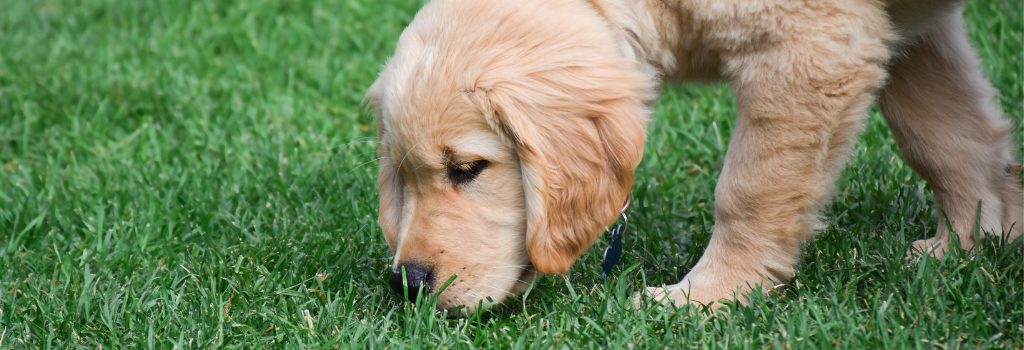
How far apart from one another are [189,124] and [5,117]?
131 centimetres

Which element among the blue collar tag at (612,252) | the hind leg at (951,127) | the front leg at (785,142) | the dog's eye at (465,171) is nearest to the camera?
the front leg at (785,142)

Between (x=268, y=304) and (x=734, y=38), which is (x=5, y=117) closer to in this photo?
(x=268, y=304)

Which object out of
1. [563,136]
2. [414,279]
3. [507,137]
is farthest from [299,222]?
[563,136]

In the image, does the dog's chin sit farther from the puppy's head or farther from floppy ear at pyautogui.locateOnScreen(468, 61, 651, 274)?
floppy ear at pyautogui.locateOnScreen(468, 61, 651, 274)

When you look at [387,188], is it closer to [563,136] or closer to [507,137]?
[507,137]

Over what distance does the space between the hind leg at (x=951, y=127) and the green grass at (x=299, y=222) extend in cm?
23

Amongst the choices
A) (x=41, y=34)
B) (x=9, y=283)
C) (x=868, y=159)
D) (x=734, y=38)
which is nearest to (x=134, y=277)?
(x=9, y=283)

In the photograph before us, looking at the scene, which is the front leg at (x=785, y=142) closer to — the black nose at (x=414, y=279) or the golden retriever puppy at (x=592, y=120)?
the golden retriever puppy at (x=592, y=120)

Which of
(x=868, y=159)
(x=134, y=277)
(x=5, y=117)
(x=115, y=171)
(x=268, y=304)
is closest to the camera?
(x=268, y=304)

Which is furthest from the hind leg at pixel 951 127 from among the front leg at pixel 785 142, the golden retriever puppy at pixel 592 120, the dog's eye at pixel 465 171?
the dog's eye at pixel 465 171

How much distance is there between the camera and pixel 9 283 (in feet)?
10.2

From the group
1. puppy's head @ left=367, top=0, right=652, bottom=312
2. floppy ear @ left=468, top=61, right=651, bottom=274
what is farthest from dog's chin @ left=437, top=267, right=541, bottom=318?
floppy ear @ left=468, top=61, right=651, bottom=274

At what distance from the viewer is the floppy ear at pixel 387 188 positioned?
2.79 metres

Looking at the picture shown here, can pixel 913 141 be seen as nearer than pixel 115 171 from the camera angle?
Yes
